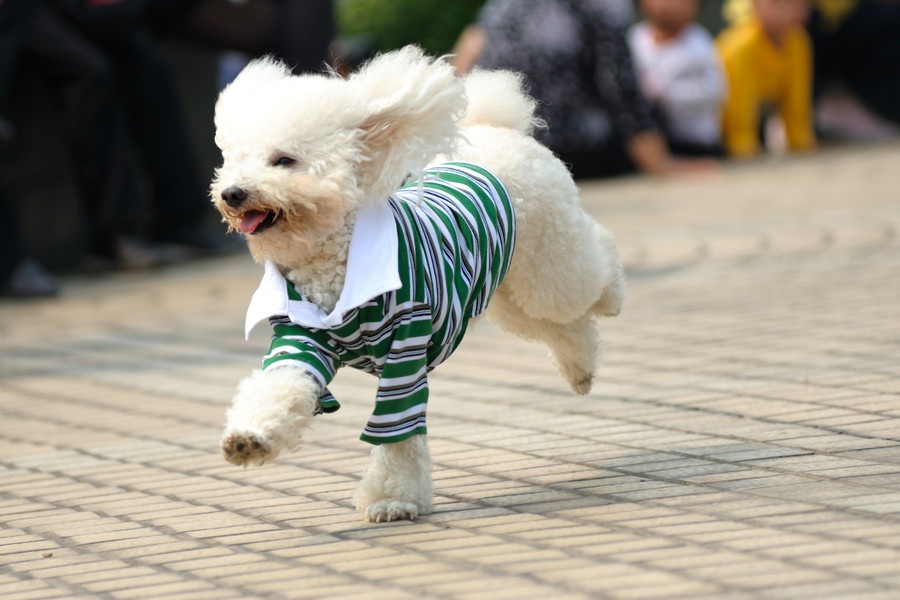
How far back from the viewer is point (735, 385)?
17.2 feet

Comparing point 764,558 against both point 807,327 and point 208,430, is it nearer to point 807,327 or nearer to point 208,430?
point 208,430

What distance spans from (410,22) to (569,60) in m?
4.23

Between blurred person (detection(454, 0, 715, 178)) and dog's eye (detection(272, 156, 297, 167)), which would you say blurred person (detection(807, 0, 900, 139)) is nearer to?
blurred person (detection(454, 0, 715, 178))

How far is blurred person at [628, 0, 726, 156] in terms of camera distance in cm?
1227

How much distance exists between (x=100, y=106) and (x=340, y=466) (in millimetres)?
5434

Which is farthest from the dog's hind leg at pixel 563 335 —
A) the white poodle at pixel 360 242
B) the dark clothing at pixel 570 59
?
the dark clothing at pixel 570 59

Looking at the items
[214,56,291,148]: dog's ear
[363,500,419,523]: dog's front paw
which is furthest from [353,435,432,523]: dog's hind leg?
[214,56,291,148]: dog's ear

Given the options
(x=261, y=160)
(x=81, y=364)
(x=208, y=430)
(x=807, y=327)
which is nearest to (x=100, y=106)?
(x=81, y=364)

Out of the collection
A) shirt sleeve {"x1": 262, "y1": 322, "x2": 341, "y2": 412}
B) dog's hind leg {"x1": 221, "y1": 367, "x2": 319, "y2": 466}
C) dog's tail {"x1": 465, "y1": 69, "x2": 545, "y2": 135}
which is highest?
dog's tail {"x1": 465, "y1": 69, "x2": 545, "y2": 135}

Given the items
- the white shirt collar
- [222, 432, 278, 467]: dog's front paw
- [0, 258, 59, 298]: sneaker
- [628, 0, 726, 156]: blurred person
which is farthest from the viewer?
[628, 0, 726, 156]: blurred person

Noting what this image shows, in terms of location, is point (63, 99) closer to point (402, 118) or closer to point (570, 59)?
point (570, 59)

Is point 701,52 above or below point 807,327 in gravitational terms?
above

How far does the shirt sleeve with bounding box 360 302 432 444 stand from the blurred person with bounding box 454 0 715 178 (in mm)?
7420

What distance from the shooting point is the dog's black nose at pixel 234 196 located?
364 cm
